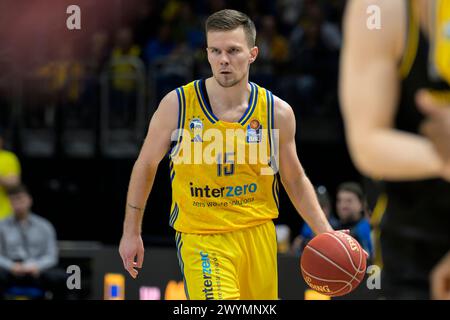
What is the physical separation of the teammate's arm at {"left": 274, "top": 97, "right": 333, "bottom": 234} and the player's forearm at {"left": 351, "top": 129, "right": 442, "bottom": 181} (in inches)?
107

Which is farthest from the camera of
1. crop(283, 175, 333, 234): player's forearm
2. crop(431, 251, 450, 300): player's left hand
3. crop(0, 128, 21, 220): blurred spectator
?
crop(0, 128, 21, 220): blurred spectator

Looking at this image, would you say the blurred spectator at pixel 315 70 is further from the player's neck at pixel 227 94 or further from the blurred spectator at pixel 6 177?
the player's neck at pixel 227 94

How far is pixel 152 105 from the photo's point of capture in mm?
11055

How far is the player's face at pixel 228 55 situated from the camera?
512 centimetres

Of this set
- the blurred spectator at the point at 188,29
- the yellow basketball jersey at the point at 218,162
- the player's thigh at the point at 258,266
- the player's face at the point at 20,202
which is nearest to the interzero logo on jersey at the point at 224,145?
the yellow basketball jersey at the point at 218,162

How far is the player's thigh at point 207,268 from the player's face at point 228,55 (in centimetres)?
91

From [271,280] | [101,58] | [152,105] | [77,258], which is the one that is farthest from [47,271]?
[271,280]

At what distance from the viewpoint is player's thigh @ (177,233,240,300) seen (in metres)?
5.07

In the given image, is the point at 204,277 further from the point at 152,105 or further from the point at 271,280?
the point at 152,105

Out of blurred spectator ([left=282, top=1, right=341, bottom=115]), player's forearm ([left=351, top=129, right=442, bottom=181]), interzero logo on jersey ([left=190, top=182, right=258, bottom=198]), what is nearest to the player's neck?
interzero logo on jersey ([left=190, top=182, right=258, bottom=198])

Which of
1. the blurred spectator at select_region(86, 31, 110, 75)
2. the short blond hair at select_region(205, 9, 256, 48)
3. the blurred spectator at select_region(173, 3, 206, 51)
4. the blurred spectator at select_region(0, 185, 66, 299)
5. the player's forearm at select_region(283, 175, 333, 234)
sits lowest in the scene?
the blurred spectator at select_region(0, 185, 66, 299)

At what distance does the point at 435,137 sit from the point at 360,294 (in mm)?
5930

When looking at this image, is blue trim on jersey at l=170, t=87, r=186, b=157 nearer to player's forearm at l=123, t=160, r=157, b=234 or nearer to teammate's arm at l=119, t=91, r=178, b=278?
teammate's arm at l=119, t=91, r=178, b=278

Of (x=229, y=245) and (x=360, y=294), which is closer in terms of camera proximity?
(x=229, y=245)
